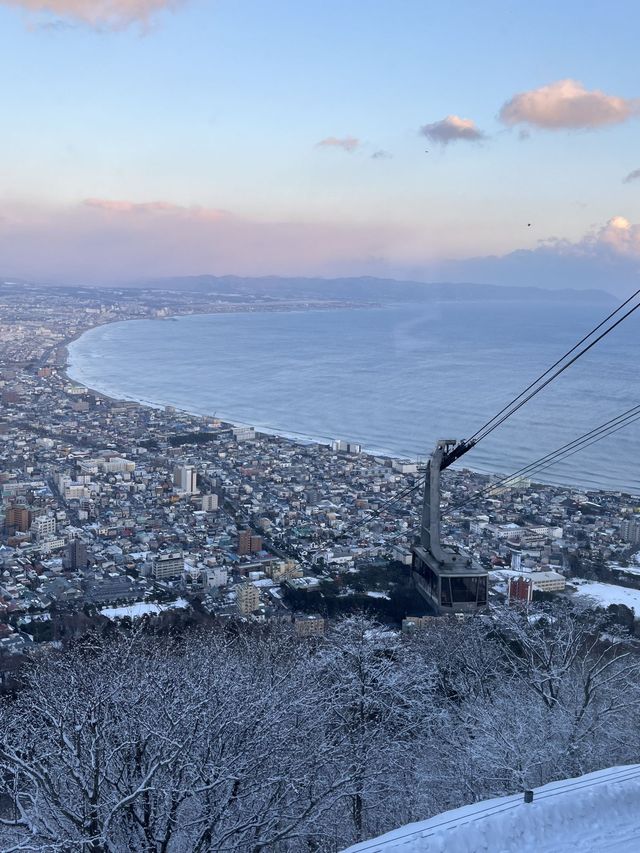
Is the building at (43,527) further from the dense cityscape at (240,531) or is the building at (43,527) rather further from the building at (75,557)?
the building at (75,557)

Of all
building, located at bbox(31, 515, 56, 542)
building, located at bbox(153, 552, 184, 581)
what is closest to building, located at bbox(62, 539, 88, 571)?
building, located at bbox(31, 515, 56, 542)

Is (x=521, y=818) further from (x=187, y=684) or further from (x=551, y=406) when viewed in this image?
(x=551, y=406)

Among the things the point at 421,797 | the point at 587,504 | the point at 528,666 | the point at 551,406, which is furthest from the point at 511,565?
the point at 551,406

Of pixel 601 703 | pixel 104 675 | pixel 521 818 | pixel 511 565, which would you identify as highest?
pixel 521 818

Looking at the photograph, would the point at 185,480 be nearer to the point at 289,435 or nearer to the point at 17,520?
the point at 17,520

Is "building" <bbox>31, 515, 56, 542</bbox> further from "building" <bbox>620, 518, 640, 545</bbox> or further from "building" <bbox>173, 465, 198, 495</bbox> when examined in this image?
"building" <bbox>620, 518, 640, 545</bbox>

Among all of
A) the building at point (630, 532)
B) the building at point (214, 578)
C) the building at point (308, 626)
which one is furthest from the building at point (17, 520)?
the building at point (630, 532)

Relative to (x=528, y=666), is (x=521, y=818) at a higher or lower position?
higher
